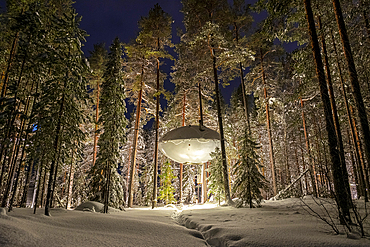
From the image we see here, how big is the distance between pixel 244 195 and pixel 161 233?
563 centimetres

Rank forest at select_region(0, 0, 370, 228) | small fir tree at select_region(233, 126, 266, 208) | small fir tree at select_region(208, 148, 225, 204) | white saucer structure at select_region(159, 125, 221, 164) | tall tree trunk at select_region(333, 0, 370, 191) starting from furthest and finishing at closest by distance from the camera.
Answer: small fir tree at select_region(208, 148, 225, 204) → white saucer structure at select_region(159, 125, 221, 164) → small fir tree at select_region(233, 126, 266, 208) → forest at select_region(0, 0, 370, 228) → tall tree trunk at select_region(333, 0, 370, 191)

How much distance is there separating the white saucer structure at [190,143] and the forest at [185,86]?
752mm

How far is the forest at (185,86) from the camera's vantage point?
18.5 feet

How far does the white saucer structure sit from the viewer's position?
1126 cm

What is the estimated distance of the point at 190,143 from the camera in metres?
11.7

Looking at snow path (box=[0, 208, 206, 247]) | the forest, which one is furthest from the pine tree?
snow path (box=[0, 208, 206, 247])

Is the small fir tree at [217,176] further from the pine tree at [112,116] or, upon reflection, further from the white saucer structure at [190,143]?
the pine tree at [112,116]

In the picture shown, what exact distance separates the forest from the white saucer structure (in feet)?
2.47

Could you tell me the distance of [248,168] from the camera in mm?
8547

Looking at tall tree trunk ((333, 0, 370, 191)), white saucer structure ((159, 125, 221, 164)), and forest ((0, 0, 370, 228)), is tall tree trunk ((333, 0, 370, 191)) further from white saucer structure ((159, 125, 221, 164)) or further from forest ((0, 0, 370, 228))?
white saucer structure ((159, 125, 221, 164))

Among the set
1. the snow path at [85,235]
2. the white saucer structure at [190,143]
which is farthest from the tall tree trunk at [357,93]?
the white saucer structure at [190,143]

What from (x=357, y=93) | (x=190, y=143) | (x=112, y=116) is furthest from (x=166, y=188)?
(x=357, y=93)

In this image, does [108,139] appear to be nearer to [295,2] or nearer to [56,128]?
[56,128]

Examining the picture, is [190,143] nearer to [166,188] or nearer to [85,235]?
[166,188]
